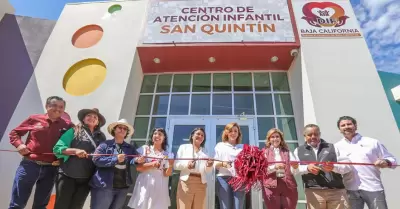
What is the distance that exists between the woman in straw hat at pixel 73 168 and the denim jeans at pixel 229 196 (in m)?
1.55

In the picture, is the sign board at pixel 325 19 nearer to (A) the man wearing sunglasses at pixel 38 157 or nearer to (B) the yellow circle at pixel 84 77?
(B) the yellow circle at pixel 84 77

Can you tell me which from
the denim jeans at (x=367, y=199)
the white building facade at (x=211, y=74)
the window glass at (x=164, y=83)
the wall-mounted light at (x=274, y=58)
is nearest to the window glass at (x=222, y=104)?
the white building facade at (x=211, y=74)

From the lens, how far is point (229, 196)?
10.1 ft

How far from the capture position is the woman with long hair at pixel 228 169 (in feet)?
9.98

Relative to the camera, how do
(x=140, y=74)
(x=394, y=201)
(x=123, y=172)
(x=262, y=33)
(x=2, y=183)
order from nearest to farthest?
(x=123, y=172) < (x=394, y=201) < (x=2, y=183) < (x=262, y=33) < (x=140, y=74)

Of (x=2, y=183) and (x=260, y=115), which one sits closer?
(x=2, y=183)

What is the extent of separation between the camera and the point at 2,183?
446 cm

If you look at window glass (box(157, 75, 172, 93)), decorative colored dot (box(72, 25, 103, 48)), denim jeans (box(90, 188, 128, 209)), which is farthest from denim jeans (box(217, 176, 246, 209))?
decorative colored dot (box(72, 25, 103, 48))

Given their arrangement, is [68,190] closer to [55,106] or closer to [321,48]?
[55,106]

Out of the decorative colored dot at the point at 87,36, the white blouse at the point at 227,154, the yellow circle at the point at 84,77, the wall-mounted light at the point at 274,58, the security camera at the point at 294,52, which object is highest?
the decorative colored dot at the point at 87,36

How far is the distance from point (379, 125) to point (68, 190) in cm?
500

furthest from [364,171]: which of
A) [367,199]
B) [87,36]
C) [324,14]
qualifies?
[87,36]

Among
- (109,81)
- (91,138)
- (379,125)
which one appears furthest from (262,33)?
(91,138)

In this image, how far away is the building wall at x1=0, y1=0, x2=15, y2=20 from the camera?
20.1ft
